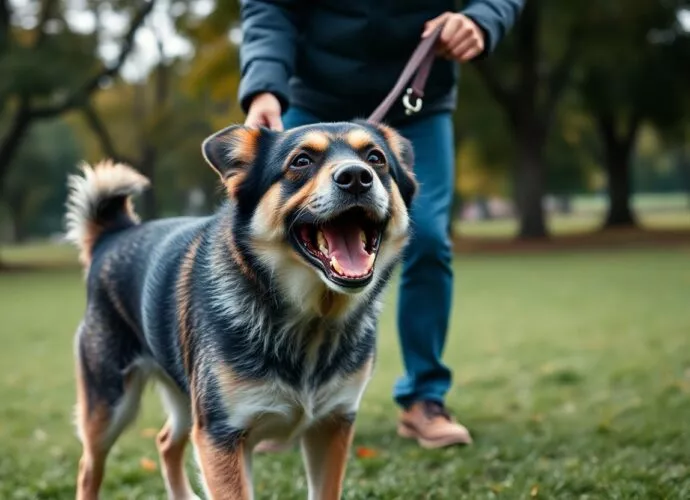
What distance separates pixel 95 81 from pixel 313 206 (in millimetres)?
27032

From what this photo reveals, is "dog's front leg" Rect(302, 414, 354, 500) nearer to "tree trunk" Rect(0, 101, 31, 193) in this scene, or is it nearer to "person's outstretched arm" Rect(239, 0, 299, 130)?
"person's outstretched arm" Rect(239, 0, 299, 130)

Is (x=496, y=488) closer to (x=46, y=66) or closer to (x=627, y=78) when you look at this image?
(x=46, y=66)

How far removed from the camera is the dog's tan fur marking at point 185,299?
3.43 meters

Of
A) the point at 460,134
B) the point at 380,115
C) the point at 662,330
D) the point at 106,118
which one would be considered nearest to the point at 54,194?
the point at 106,118

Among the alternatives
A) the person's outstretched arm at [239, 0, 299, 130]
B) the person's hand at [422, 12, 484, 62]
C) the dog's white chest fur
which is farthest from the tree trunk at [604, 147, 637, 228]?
the dog's white chest fur

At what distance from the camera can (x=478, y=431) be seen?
5348 mm

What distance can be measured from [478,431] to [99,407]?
241cm

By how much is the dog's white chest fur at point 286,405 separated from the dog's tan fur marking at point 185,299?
14.3 inches

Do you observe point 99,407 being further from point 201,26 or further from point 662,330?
point 201,26

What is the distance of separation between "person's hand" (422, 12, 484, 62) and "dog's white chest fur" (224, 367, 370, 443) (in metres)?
1.73

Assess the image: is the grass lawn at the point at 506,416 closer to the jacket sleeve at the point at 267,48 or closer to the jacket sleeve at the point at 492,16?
the jacket sleeve at the point at 267,48

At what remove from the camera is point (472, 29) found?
13.8 ft

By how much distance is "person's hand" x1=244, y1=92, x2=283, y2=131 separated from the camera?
396cm

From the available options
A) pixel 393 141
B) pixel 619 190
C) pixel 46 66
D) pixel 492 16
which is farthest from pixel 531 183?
pixel 393 141
